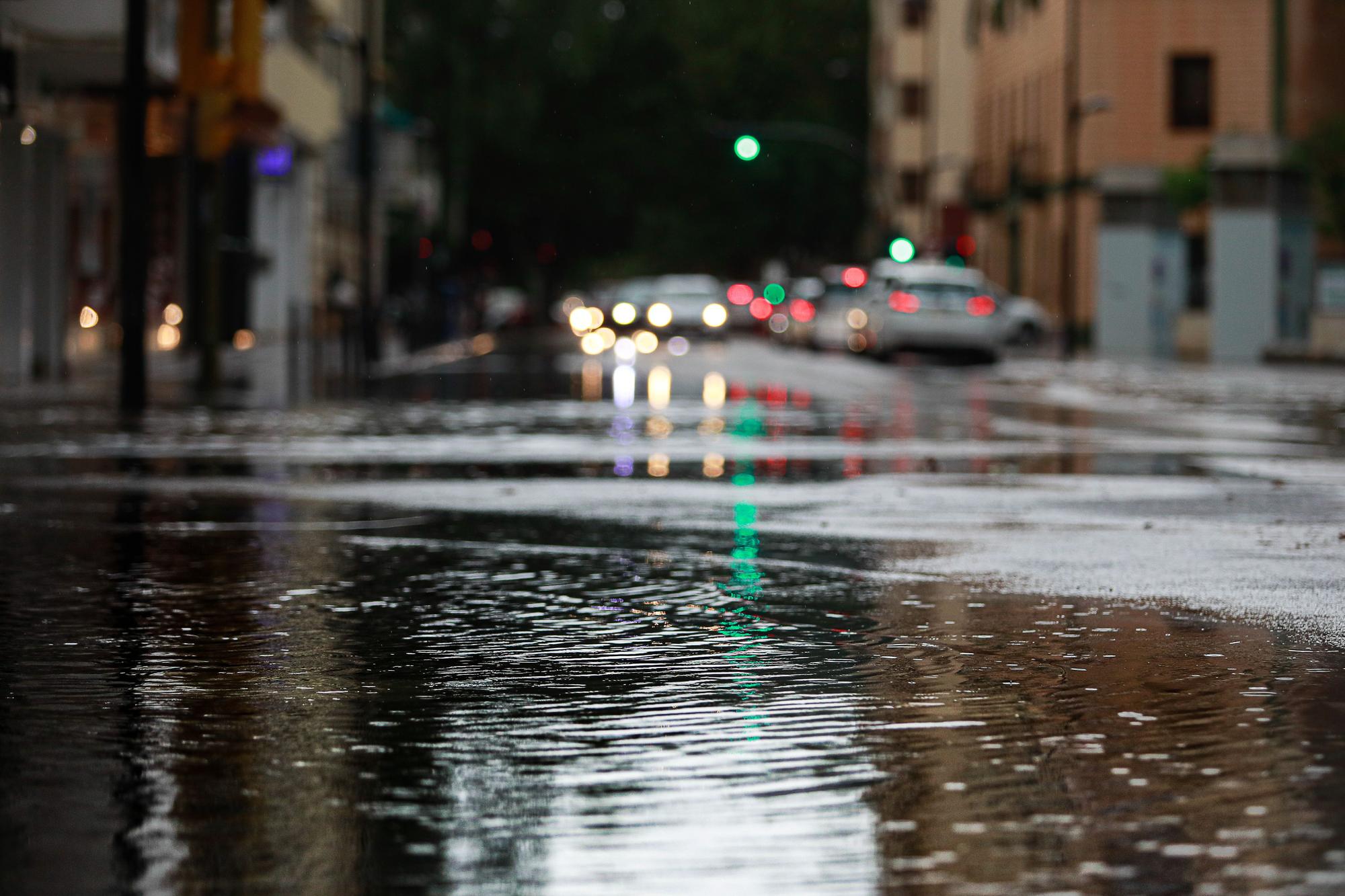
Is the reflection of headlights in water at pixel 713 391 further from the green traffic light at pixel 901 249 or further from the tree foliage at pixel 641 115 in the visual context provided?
the green traffic light at pixel 901 249

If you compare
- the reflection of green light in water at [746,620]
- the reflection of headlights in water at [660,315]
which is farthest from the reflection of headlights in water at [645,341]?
the reflection of green light in water at [746,620]

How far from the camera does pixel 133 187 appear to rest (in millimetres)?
25812

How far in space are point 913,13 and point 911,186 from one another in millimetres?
8055

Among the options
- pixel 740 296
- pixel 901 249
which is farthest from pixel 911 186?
pixel 901 249

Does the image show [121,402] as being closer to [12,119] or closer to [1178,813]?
[12,119]

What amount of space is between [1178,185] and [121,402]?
38957mm

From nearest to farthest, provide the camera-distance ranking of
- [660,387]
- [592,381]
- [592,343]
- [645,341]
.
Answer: [660,387], [592,381], [592,343], [645,341]

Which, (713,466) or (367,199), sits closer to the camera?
(713,466)

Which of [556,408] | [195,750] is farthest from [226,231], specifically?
[195,750]

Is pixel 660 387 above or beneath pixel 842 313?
beneath

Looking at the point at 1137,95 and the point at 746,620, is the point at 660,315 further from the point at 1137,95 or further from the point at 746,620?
the point at 746,620

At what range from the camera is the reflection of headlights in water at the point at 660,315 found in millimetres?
67062

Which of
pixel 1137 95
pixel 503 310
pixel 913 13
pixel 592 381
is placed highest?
pixel 913 13

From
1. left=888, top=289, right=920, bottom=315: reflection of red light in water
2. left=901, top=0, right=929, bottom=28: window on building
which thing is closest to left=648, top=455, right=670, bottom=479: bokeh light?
left=888, top=289, right=920, bottom=315: reflection of red light in water
